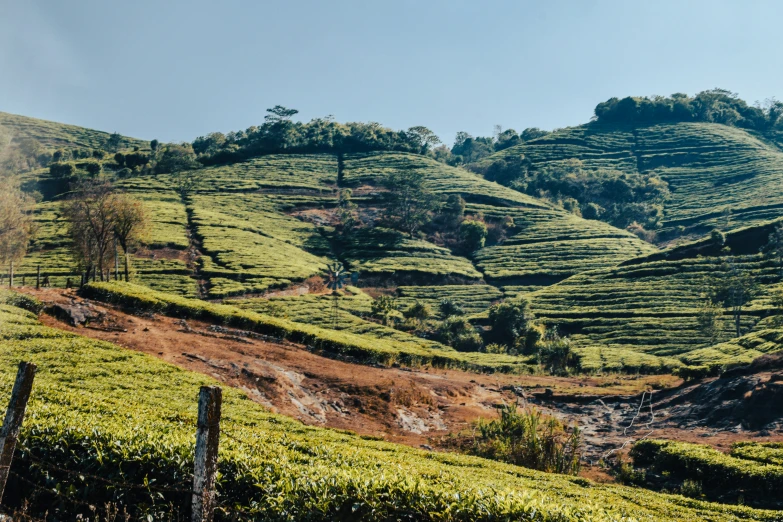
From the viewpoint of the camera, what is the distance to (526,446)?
24078 mm

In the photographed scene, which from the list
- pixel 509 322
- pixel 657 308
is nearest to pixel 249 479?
pixel 509 322

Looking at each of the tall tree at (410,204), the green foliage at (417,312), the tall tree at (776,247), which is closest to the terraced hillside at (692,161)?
the tall tree at (776,247)

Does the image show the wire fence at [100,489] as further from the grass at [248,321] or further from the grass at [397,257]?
the grass at [397,257]

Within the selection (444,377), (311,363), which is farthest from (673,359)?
(311,363)

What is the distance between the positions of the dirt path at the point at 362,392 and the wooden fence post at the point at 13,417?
18.3 m

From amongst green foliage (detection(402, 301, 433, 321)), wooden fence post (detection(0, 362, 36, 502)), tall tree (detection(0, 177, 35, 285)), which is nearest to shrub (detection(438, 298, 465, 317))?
green foliage (detection(402, 301, 433, 321))

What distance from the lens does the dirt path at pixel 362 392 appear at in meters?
27.9

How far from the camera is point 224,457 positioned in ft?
28.8

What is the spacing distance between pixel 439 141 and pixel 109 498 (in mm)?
162249

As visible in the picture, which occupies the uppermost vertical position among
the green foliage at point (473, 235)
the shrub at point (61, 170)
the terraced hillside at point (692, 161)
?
the terraced hillside at point (692, 161)

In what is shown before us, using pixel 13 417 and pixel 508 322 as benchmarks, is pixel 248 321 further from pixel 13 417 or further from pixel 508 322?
pixel 508 322

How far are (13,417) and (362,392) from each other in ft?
75.3

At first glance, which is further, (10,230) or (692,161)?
(692,161)

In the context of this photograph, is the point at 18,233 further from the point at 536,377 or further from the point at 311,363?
the point at 536,377
